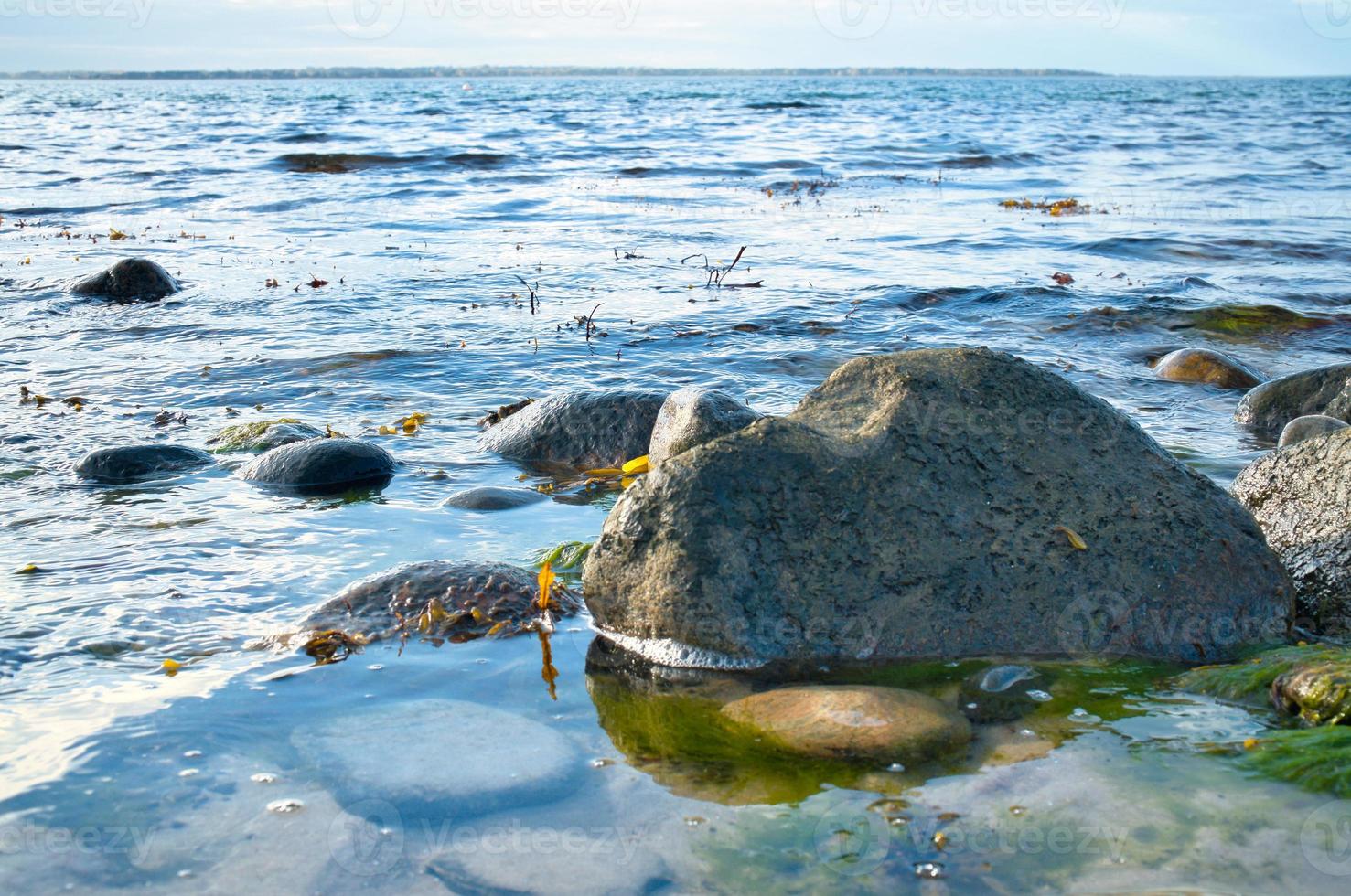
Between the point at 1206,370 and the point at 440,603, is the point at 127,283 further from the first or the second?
the point at 1206,370

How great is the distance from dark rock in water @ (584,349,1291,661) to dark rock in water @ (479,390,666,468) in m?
2.14

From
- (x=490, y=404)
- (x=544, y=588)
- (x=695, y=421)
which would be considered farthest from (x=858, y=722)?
(x=490, y=404)

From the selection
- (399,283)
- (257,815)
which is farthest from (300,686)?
(399,283)

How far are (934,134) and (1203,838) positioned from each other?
32746 millimetres

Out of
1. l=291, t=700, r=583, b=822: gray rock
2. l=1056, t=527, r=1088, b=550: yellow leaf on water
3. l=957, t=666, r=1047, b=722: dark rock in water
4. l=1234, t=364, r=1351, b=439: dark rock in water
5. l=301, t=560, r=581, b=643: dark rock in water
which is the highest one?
l=1056, t=527, r=1088, b=550: yellow leaf on water

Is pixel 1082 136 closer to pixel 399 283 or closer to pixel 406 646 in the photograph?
pixel 399 283

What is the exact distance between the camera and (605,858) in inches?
109

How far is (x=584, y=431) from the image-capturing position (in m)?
6.23

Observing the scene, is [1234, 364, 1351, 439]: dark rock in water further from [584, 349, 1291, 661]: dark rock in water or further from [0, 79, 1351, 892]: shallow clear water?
[584, 349, 1291, 661]: dark rock in water

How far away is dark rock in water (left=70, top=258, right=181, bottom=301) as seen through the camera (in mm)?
10266

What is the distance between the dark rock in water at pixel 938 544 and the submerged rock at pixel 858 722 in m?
0.34

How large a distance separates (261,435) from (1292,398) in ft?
19.5

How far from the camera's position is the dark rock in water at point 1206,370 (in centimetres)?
812

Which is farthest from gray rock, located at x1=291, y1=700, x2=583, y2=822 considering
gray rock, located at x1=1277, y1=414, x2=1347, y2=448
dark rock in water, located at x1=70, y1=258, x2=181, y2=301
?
dark rock in water, located at x1=70, y1=258, x2=181, y2=301
